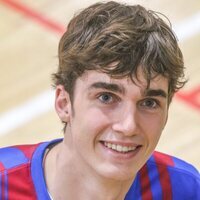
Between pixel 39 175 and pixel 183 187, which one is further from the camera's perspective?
pixel 183 187

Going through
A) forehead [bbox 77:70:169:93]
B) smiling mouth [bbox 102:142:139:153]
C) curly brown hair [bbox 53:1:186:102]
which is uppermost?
curly brown hair [bbox 53:1:186:102]

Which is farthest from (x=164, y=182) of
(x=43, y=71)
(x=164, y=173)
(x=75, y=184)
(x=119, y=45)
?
(x=43, y=71)

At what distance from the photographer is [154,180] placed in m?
2.14

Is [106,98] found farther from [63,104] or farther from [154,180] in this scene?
[154,180]

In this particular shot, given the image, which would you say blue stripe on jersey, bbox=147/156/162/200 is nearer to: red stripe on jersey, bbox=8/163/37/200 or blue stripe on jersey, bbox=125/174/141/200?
blue stripe on jersey, bbox=125/174/141/200

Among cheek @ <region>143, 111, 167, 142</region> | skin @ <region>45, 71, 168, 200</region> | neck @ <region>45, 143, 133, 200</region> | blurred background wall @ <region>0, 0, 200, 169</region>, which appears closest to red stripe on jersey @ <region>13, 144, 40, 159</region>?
neck @ <region>45, 143, 133, 200</region>

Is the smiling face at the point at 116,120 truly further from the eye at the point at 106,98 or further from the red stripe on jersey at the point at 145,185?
the red stripe on jersey at the point at 145,185

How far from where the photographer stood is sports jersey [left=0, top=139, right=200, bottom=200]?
1957mm

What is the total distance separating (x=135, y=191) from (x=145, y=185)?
5cm

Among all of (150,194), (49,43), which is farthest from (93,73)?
(49,43)

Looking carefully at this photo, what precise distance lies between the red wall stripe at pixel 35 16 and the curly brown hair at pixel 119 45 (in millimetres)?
2367

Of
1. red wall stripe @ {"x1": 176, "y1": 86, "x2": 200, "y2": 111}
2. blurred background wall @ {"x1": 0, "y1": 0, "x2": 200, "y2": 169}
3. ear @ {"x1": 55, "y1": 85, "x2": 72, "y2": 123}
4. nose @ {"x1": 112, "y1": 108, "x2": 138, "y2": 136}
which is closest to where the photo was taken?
nose @ {"x1": 112, "y1": 108, "x2": 138, "y2": 136}

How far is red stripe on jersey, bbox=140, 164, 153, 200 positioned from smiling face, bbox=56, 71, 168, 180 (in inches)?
12.0

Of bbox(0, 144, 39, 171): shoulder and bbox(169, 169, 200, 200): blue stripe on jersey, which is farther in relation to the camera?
bbox(169, 169, 200, 200): blue stripe on jersey
